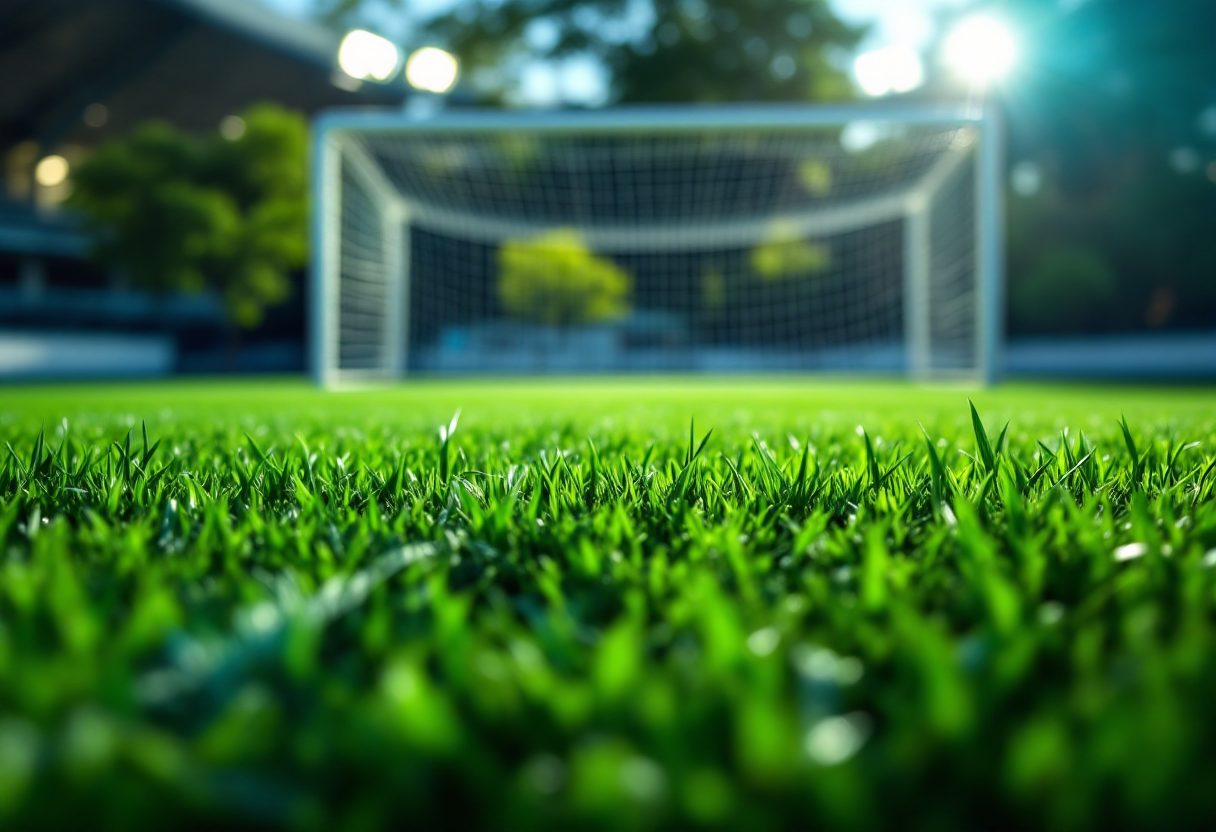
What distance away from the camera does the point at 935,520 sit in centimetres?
94

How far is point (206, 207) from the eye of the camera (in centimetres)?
1755

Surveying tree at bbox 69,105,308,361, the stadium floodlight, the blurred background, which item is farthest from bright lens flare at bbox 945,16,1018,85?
the stadium floodlight

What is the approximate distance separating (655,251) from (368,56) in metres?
6.56

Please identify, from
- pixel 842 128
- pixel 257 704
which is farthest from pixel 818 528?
pixel 842 128

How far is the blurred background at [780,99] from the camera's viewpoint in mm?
17656

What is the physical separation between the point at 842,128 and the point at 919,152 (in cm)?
265

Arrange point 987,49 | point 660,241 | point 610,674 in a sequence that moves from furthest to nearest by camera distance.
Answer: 1. point 987,49
2. point 660,241
3. point 610,674

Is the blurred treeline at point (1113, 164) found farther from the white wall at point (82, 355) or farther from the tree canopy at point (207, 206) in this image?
→ the white wall at point (82, 355)

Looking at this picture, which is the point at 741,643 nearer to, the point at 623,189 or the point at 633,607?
the point at 633,607

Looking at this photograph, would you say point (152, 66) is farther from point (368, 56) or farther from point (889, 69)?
point (889, 69)

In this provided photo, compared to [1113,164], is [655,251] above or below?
below

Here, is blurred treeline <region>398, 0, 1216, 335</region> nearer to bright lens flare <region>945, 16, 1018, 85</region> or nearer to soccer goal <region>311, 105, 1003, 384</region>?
bright lens flare <region>945, 16, 1018, 85</region>

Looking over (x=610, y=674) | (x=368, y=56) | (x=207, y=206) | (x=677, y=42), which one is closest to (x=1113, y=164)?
(x=677, y=42)

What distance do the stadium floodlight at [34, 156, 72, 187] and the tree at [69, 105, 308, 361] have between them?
1272cm
